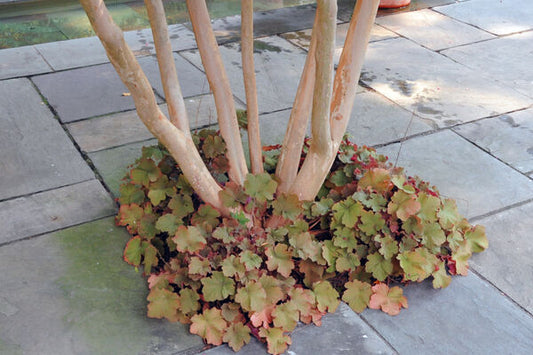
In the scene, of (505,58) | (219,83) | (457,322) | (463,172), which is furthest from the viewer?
(505,58)

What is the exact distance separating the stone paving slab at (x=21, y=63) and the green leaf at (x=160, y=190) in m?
2.49

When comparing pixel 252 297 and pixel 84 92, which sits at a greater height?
pixel 252 297

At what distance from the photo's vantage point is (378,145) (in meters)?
4.06

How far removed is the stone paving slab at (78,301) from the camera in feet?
8.14

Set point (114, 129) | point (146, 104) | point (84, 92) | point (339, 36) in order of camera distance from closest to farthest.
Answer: point (146, 104) < point (114, 129) < point (84, 92) < point (339, 36)

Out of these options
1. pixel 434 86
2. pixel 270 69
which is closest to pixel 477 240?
pixel 434 86

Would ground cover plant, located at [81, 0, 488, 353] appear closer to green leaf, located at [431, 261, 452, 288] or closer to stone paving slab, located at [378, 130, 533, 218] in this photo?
green leaf, located at [431, 261, 452, 288]

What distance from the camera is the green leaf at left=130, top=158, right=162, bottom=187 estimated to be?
308 centimetres

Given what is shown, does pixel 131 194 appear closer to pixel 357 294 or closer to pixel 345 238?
pixel 345 238

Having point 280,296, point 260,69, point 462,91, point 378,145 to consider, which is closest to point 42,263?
point 280,296

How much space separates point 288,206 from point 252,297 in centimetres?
54

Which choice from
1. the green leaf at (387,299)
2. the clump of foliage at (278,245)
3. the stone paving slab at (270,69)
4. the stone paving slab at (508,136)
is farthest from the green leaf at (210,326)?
the stone paving slab at (508,136)

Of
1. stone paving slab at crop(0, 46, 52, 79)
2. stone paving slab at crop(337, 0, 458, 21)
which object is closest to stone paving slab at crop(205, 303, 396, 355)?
stone paving slab at crop(0, 46, 52, 79)

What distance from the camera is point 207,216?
291cm
